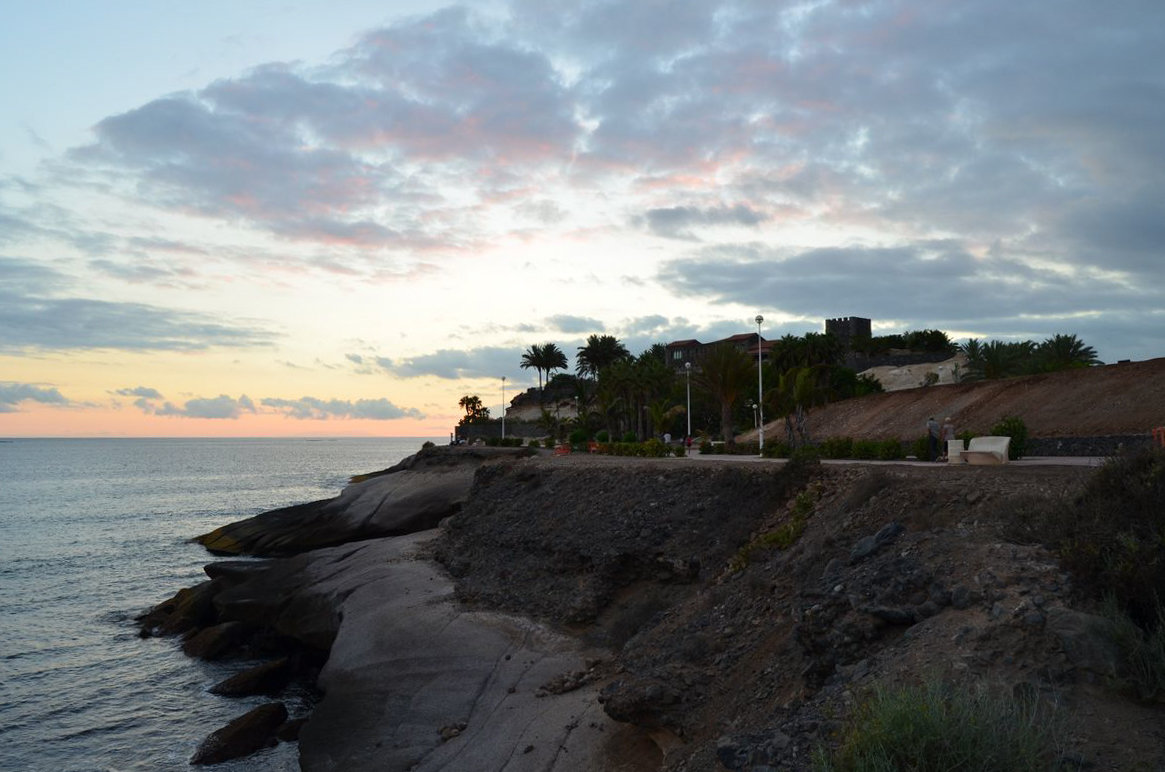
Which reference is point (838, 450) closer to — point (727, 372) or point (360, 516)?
point (727, 372)

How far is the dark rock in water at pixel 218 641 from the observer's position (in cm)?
2538

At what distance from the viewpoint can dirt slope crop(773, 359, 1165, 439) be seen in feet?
121

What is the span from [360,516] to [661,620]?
30.4 m

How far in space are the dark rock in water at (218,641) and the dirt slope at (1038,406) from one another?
35.5 meters

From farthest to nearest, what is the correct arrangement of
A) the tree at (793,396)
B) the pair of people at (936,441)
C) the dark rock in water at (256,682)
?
the tree at (793,396) < the pair of people at (936,441) < the dark rock in water at (256,682)

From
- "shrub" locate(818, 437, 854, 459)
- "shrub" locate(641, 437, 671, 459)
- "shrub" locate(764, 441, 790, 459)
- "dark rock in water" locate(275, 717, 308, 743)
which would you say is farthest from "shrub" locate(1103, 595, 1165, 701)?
"shrub" locate(641, 437, 671, 459)

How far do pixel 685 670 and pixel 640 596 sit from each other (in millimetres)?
6441

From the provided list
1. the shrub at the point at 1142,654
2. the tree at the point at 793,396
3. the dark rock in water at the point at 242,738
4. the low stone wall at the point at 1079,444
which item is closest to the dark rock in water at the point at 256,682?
the dark rock in water at the point at 242,738

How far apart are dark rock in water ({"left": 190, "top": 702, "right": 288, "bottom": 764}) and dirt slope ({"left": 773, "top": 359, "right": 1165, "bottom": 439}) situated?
1366 inches

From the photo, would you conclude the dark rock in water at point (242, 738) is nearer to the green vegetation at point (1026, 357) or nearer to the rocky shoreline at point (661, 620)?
the rocky shoreline at point (661, 620)

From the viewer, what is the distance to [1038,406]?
42656 mm

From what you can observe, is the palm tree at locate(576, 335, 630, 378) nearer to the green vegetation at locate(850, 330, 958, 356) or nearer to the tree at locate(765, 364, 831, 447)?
the green vegetation at locate(850, 330, 958, 356)

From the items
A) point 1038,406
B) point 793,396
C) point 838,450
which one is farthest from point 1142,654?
point 1038,406

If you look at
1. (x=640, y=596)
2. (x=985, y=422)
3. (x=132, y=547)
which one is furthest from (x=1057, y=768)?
(x=132, y=547)
